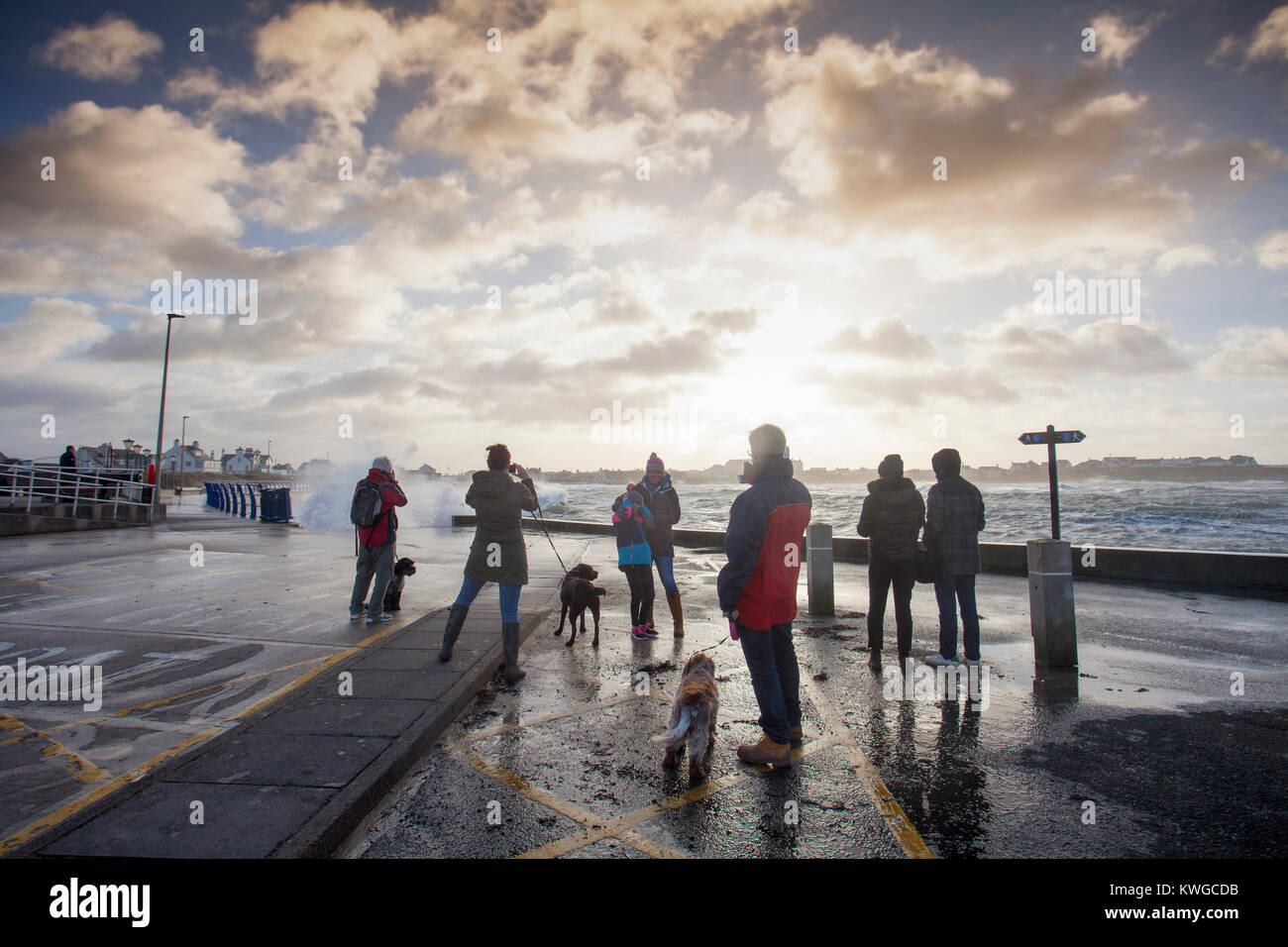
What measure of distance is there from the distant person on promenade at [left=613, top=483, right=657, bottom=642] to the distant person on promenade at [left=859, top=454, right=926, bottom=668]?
2419 millimetres

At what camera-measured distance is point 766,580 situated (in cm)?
391

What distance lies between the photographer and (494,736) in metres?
4.30

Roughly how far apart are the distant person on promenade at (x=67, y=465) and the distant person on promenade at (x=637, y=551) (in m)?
21.8

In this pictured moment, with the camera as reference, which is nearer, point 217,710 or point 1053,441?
point 217,710

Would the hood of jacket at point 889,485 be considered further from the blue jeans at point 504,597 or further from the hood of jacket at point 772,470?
the blue jeans at point 504,597

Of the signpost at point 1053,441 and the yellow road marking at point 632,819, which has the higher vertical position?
the signpost at point 1053,441

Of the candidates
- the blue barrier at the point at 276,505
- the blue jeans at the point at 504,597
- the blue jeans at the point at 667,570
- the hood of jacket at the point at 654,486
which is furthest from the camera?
the blue barrier at the point at 276,505

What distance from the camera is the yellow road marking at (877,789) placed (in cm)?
292

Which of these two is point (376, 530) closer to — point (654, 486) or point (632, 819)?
point (654, 486)

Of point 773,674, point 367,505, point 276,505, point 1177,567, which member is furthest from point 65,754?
point 276,505

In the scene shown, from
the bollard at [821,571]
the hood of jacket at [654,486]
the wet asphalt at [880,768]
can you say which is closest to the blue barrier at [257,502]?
the hood of jacket at [654,486]

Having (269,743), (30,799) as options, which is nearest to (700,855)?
(269,743)

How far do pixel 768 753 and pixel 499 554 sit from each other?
291cm

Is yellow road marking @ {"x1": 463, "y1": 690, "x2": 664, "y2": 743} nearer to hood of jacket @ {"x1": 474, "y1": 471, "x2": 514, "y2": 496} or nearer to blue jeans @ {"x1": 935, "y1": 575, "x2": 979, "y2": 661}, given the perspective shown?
hood of jacket @ {"x1": 474, "y1": 471, "x2": 514, "y2": 496}
